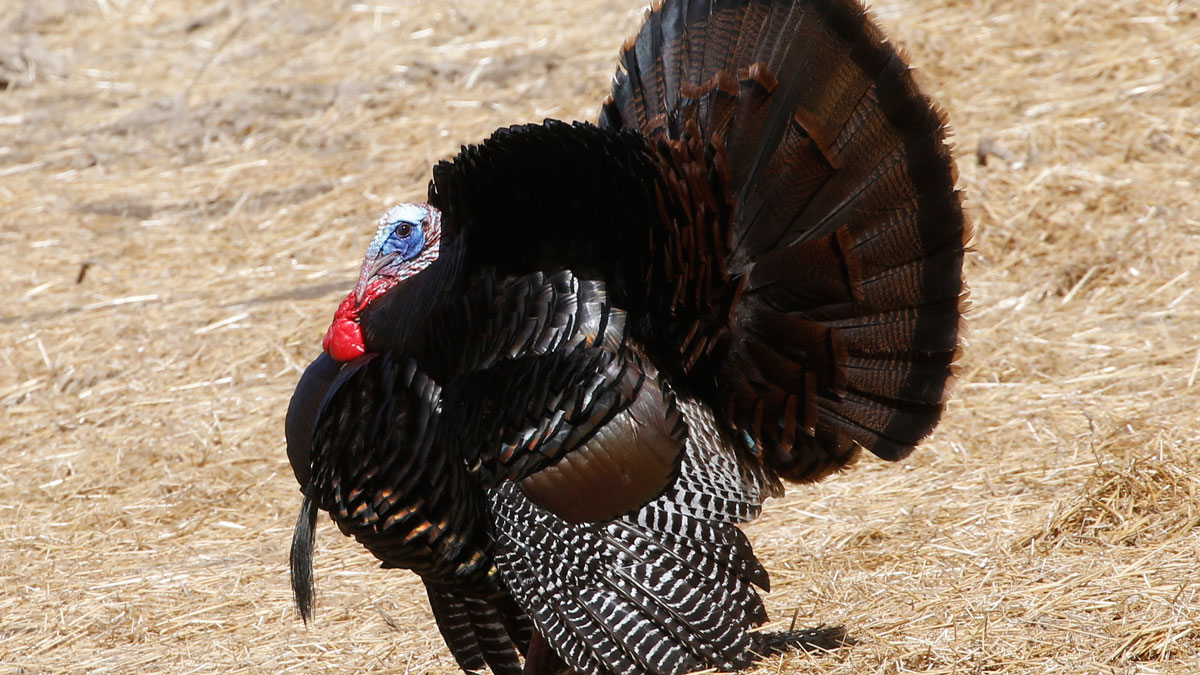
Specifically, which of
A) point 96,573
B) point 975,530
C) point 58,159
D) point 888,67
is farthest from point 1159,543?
point 58,159

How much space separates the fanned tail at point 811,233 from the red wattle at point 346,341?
0.82m

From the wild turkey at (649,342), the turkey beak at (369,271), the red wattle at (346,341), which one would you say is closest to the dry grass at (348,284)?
the wild turkey at (649,342)

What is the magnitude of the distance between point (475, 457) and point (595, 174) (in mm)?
798

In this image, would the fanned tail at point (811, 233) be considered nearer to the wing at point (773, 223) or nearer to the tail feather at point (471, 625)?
the wing at point (773, 223)

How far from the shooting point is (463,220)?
3395mm

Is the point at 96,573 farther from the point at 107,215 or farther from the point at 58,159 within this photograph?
the point at 58,159

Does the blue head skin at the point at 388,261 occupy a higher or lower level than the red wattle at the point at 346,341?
higher

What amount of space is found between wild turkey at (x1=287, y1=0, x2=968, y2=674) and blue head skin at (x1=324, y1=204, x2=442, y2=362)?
1 cm

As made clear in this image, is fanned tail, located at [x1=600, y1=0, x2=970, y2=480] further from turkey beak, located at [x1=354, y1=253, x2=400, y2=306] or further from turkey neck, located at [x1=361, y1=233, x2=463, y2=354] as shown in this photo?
turkey beak, located at [x1=354, y1=253, x2=400, y2=306]

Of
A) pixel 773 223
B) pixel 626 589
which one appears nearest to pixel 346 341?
pixel 626 589

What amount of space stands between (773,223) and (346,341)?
1.20 meters

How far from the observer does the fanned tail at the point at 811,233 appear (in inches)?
127

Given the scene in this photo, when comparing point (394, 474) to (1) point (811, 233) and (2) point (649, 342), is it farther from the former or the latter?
(1) point (811, 233)

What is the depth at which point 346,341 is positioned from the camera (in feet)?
11.2
